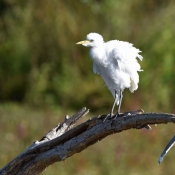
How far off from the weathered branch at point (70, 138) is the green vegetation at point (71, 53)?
22.4ft

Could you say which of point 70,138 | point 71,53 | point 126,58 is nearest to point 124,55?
point 126,58

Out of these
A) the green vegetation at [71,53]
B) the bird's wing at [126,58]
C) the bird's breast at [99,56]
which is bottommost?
the bird's wing at [126,58]

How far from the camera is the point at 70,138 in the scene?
16.5 ft

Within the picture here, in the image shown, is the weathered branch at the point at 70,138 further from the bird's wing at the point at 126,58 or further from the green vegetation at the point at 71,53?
the green vegetation at the point at 71,53

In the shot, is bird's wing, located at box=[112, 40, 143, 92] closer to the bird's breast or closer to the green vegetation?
the bird's breast

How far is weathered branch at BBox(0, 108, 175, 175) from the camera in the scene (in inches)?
180

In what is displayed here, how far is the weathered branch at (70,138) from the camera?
4.57 m

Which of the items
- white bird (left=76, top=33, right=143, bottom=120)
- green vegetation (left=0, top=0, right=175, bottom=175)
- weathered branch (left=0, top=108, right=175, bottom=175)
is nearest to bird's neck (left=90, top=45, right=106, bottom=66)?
white bird (left=76, top=33, right=143, bottom=120)

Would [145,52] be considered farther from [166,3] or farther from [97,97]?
[166,3]

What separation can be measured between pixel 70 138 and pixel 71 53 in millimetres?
9693

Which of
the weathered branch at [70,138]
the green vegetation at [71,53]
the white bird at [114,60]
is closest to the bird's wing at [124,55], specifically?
the white bird at [114,60]

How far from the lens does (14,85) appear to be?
15.2 metres

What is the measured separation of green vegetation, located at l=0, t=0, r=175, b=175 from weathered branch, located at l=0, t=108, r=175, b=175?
6835 mm

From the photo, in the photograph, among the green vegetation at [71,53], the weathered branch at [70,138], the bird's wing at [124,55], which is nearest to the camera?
the weathered branch at [70,138]
